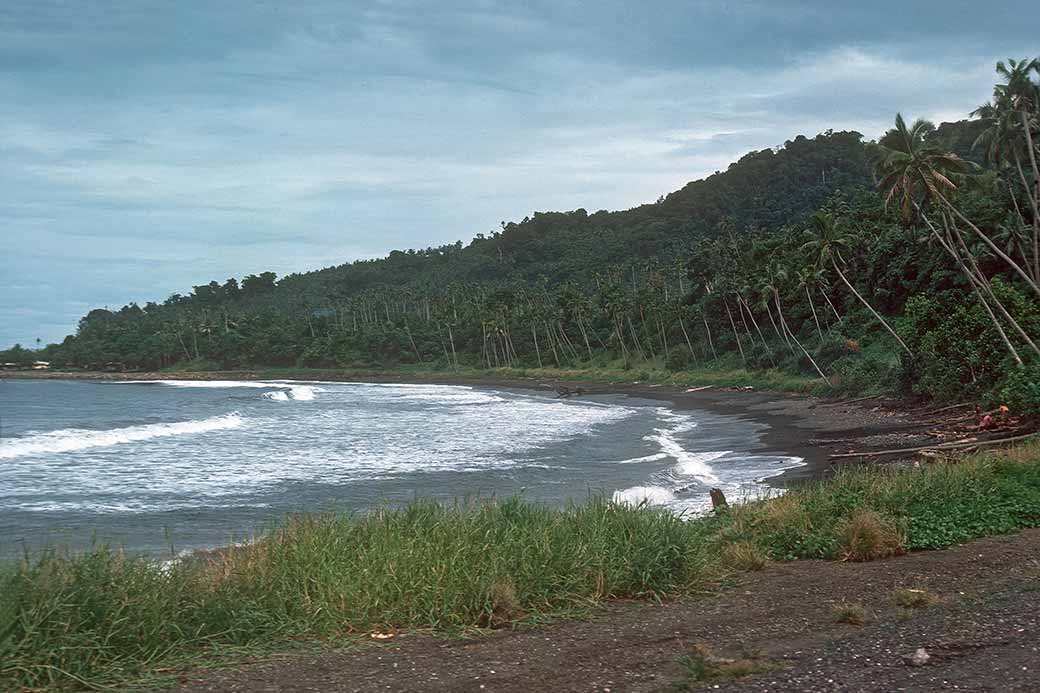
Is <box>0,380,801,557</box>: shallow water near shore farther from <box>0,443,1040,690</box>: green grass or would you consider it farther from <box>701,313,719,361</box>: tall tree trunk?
<box>701,313,719,361</box>: tall tree trunk

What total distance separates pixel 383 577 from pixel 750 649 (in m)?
2.88

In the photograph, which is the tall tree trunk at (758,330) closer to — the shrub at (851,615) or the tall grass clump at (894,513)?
the tall grass clump at (894,513)

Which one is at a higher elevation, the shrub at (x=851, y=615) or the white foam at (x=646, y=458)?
the shrub at (x=851, y=615)

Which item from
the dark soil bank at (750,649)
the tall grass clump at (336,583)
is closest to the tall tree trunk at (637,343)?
the tall grass clump at (336,583)

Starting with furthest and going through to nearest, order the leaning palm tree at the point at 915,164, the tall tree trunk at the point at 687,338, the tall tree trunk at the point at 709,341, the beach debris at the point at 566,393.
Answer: the tall tree trunk at the point at 687,338
the tall tree trunk at the point at 709,341
the beach debris at the point at 566,393
the leaning palm tree at the point at 915,164

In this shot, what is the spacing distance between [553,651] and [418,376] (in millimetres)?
107067

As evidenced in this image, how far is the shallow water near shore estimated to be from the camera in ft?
68.4

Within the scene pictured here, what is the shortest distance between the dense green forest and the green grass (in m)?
15.0

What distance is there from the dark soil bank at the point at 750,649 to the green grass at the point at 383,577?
36cm

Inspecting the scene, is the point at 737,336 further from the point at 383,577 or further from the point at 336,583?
the point at 336,583

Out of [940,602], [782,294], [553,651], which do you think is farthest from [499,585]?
[782,294]

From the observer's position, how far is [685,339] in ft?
282

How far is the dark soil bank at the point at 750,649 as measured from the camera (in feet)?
20.4

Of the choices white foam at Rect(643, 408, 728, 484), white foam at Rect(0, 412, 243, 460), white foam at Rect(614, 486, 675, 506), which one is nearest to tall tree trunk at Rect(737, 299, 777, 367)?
white foam at Rect(643, 408, 728, 484)
